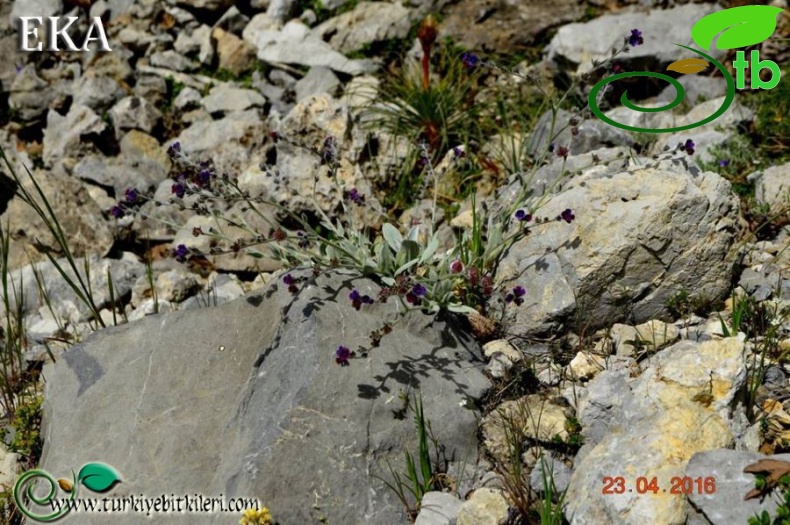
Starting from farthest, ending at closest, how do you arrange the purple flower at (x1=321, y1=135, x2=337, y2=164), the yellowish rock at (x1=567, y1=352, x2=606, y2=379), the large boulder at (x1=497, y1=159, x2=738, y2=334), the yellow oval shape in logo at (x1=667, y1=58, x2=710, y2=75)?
the yellow oval shape in logo at (x1=667, y1=58, x2=710, y2=75) → the purple flower at (x1=321, y1=135, x2=337, y2=164) → the large boulder at (x1=497, y1=159, x2=738, y2=334) → the yellowish rock at (x1=567, y1=352, x2=606, y2=379)

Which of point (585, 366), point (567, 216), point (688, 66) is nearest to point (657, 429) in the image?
point (585, 366)

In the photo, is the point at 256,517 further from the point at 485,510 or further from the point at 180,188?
the point at 180,188

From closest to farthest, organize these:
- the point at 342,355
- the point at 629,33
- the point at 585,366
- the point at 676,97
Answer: the point at 342,355 → the point at 585,366 → the point at 676,97 → the point at 629,33

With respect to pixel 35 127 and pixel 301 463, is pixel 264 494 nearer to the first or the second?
pixel 301 463

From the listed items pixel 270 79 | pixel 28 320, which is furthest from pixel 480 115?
pixel 28 320

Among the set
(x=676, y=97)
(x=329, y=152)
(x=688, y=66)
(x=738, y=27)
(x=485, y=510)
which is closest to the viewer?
(x=485, y=510)

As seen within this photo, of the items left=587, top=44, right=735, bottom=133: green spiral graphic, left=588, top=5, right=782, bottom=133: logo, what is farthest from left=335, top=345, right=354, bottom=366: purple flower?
left=588, top=5, right=782, bottom=133: logo

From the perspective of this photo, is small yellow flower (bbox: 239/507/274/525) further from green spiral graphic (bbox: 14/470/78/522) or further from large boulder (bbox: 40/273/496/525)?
green spiral graphic (bbox: 14/470/78/522)
